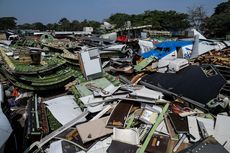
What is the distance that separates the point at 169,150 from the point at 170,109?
1.44 m

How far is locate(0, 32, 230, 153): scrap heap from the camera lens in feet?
14.1

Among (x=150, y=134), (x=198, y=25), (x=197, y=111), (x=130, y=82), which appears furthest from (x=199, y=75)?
→ (x=198, y=25)

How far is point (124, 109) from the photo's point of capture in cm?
516

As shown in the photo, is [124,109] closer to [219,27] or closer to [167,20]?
[219,27]

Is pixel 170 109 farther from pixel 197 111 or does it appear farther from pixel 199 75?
pixel 199 75

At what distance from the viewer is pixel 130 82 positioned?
714cm

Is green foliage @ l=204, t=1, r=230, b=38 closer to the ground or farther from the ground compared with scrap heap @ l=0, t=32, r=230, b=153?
farther from the ground

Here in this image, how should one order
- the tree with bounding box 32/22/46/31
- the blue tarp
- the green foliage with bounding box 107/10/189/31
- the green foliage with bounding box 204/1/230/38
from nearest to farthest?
the blue tarp < the green foliage with bounding box 204/1/230/38 < the green foliage with bounding box 107/10/189/31 < the tree with bounding box 32/22/46/31

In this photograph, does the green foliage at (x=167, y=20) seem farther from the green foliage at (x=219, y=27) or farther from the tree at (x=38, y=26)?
the tree at (x=38, y=26)

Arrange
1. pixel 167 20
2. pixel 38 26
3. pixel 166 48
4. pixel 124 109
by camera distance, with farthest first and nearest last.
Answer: pixel 38 26
pixel 167 20
pixel 166 48
pixel 124 109

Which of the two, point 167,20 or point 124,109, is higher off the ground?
point 167,20

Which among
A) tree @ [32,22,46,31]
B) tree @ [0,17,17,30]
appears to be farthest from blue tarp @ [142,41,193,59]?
tree @ [0,17,17,30]

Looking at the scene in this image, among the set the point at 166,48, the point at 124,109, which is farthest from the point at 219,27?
the point at 124,109

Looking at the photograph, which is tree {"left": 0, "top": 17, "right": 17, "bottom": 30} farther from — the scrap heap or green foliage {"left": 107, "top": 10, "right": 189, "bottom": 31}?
the scrap heap
